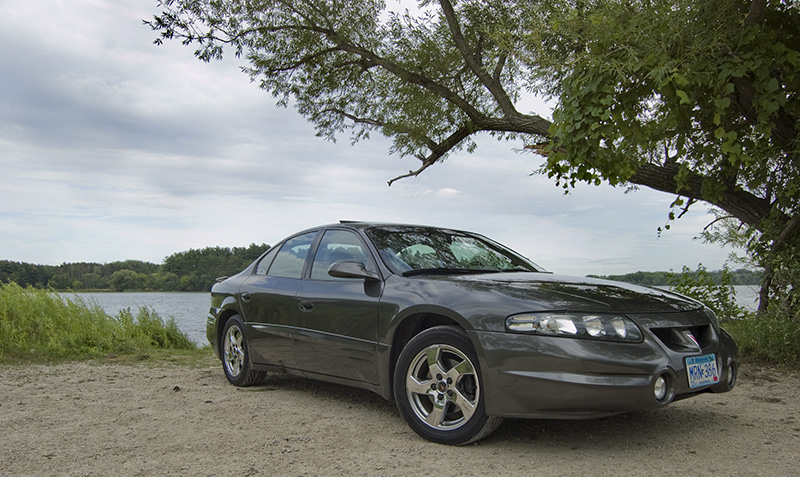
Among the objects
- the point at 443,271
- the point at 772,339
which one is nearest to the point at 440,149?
the point at 772,339

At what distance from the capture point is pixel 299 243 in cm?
605

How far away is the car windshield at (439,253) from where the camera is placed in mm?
4934

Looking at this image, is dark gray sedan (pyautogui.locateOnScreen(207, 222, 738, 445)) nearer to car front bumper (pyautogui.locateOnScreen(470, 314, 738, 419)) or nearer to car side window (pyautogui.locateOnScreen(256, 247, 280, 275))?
car front bumper (pyautogui.locateOnScreen(470, 314, 738, 419))

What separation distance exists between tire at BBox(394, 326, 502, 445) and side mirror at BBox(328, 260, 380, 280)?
2.18ft

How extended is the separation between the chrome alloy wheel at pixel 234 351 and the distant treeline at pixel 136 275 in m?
2.84

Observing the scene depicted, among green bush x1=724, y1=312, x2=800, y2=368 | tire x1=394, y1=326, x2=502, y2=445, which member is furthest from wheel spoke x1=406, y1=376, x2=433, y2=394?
green bush x1=724, y1=312, x2=800, y2=368

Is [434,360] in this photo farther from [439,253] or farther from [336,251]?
[336,251]

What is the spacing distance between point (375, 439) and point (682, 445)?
1983mm

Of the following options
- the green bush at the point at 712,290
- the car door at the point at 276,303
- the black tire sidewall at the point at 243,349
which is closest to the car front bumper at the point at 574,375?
the car door at the point at 276,303

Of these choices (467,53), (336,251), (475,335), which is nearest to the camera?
(475,335)

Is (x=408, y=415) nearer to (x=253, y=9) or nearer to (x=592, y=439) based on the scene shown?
(x=592, y=439)

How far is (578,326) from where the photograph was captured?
149 inches

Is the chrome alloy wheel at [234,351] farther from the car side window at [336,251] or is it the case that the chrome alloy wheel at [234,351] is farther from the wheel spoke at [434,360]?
the wheel spoke at [434,360]

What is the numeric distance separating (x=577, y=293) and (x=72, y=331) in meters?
8.44
